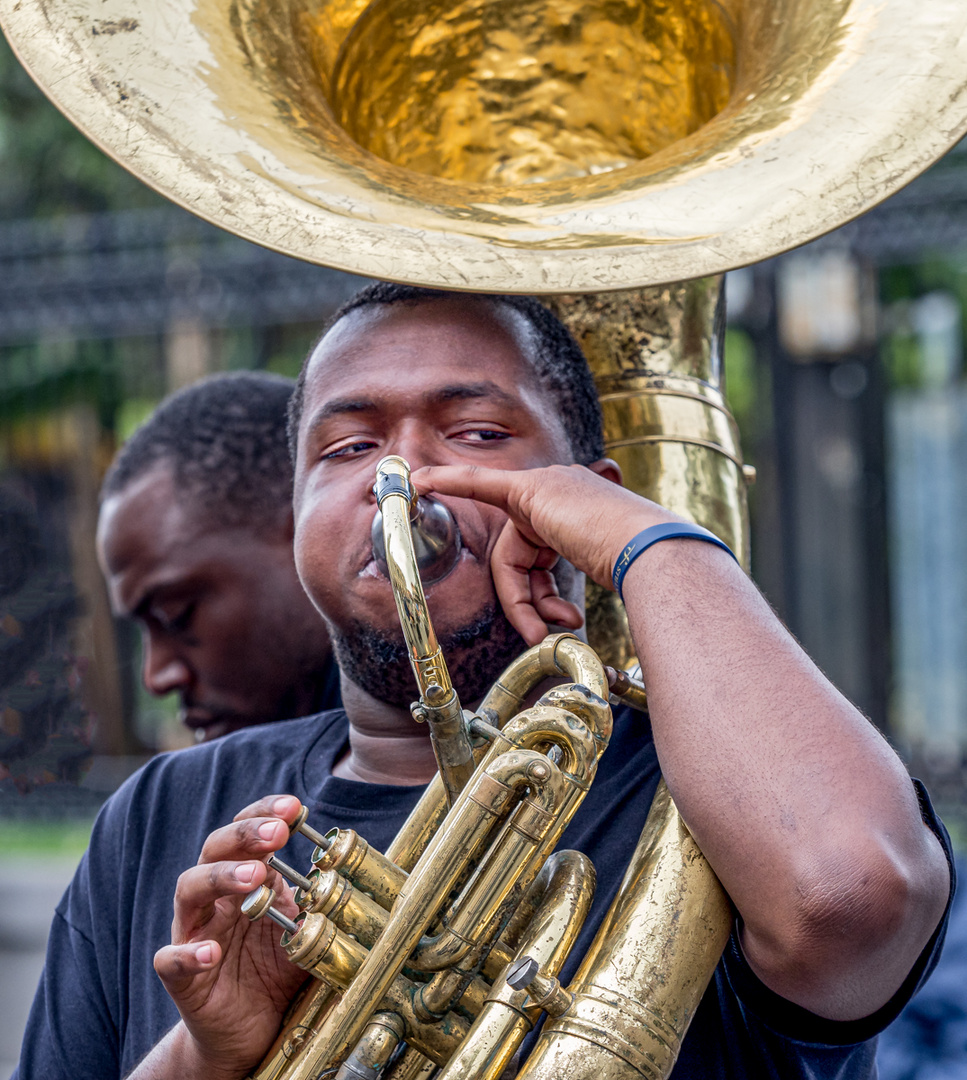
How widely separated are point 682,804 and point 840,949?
216 mm

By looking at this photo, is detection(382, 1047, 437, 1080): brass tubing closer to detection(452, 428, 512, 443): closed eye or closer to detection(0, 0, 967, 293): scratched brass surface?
detection(452, 428, 512, 443): closed eye

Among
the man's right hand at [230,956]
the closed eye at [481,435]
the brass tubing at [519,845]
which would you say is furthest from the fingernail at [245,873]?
the closed eye at [481,435]

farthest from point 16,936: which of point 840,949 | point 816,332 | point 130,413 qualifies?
point 840,949

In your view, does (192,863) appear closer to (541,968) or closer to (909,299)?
(541,968)

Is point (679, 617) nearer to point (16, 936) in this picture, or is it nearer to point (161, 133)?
point (161, 133)

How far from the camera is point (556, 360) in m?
1.95

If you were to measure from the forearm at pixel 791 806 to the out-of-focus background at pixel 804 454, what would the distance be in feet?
13.9

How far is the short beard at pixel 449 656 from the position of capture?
69.3 inches

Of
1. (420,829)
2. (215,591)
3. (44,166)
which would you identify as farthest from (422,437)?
(44,166)

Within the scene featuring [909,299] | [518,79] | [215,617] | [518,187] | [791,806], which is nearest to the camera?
[791,806]

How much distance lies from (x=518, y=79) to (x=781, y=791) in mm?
1404

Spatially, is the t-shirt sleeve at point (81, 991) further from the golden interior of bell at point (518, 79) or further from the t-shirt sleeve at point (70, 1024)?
the golden interior of bell at point (518, 79)

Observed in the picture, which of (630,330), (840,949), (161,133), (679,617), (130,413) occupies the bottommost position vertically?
(130,413)

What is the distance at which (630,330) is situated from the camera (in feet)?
6.75
